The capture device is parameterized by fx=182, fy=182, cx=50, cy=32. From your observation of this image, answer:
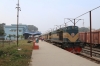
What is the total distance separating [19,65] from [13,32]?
85.9m

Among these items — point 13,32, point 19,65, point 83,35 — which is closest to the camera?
point 19,65

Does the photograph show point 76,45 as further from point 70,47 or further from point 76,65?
point 76,65

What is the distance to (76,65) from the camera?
32.1 feet

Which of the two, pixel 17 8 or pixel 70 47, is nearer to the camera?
pixel 70 47

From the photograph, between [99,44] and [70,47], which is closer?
[70,47]

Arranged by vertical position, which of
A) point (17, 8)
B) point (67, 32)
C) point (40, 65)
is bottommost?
point (40, 65)

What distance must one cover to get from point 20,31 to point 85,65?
87144mm

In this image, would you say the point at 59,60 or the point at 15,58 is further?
the point at 15,58

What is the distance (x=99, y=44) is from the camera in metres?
29.4

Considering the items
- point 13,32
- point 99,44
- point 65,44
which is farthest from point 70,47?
point 13,32

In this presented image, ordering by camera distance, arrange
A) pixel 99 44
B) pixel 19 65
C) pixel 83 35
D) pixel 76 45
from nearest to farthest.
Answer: pixel 19 65 → pixel 76 45 → pixel 99 44 → pixel 83 35

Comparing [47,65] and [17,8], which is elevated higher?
[17,8]

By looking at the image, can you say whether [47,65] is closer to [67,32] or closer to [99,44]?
[67,32]

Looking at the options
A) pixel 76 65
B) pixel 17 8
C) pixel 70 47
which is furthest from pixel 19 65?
pixel 17 8
